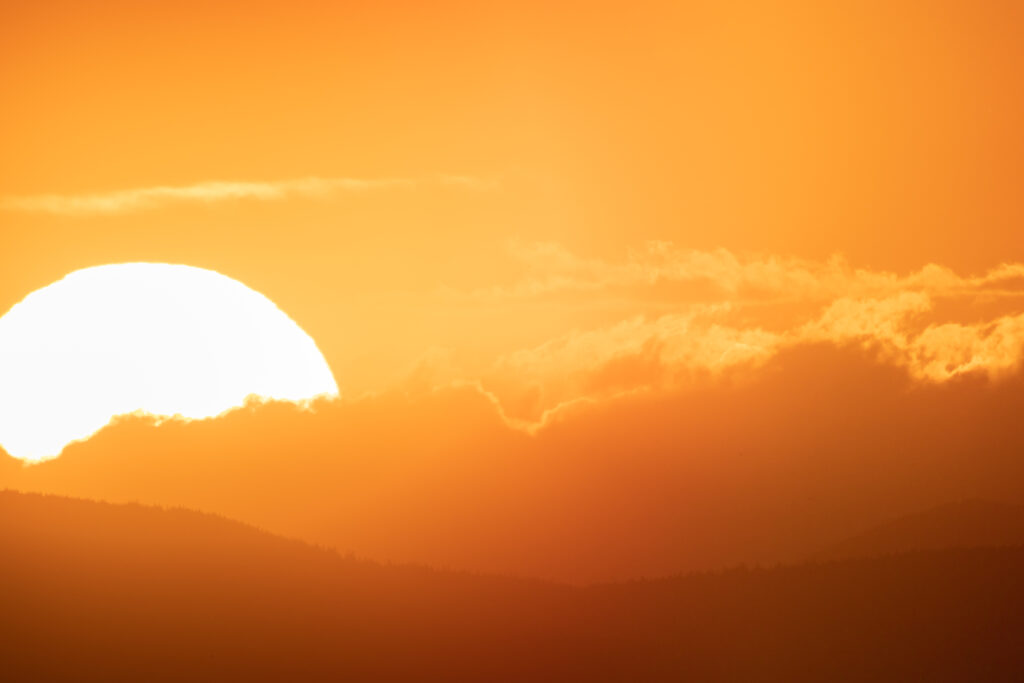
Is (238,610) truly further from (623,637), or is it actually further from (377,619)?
(623,637)

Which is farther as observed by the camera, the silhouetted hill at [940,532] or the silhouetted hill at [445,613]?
the silhouetted hill at [940,532]

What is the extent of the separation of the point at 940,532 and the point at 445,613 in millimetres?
33370

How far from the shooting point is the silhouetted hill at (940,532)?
236 feet

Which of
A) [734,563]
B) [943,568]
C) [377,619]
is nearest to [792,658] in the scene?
[734,563]

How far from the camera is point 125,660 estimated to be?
2507 inches

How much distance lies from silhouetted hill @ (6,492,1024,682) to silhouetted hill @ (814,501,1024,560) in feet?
3.67

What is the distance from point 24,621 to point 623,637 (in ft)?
114

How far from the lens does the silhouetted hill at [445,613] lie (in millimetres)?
66500

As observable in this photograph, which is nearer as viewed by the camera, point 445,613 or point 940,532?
point 445,613

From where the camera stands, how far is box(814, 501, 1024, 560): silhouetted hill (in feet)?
236

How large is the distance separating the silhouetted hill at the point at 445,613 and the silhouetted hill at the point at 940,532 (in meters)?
1.12

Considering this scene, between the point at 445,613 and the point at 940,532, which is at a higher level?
the point at 940,532

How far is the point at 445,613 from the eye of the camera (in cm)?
7081

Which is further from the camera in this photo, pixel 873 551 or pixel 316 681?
pixel 873 551
